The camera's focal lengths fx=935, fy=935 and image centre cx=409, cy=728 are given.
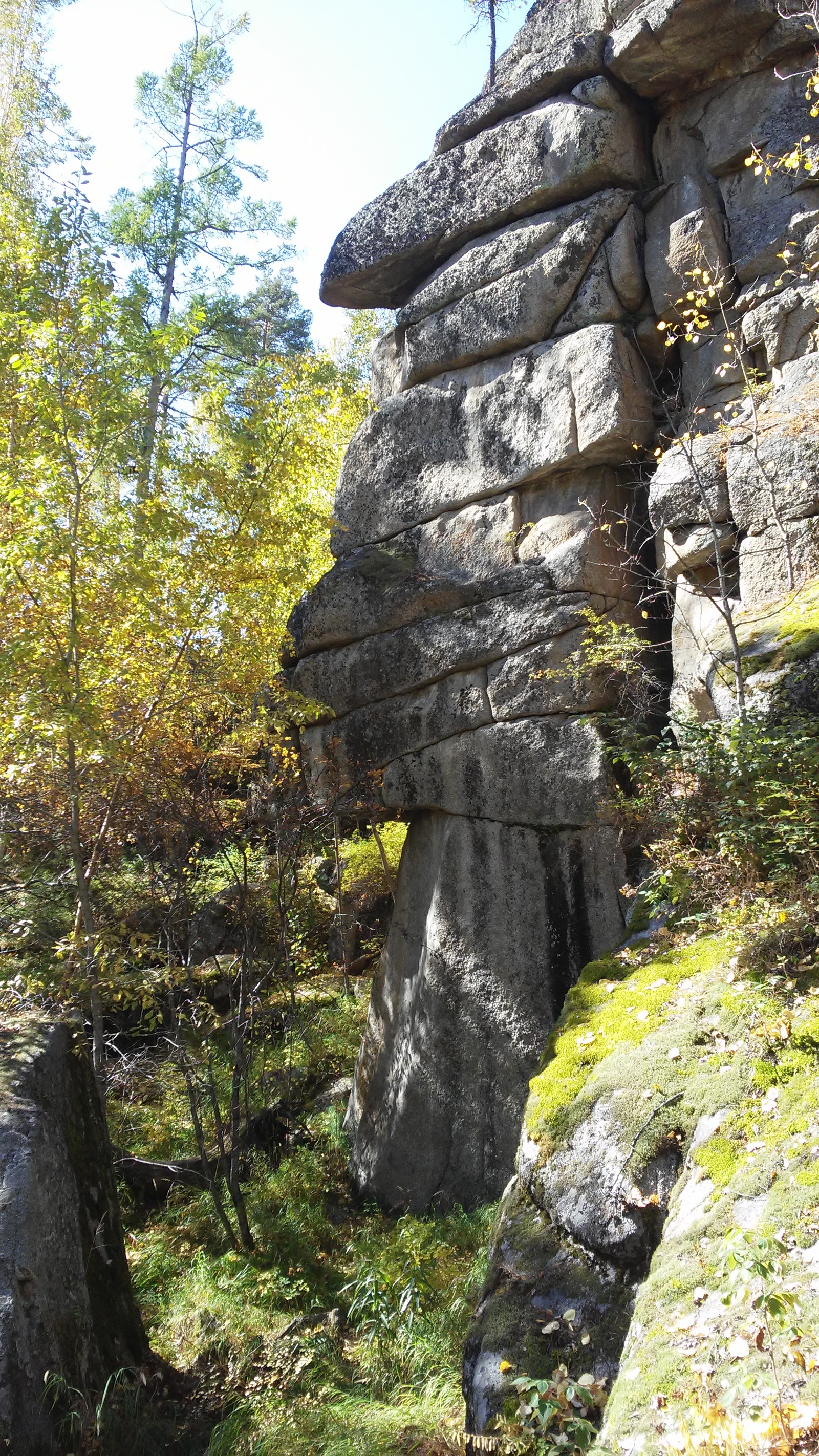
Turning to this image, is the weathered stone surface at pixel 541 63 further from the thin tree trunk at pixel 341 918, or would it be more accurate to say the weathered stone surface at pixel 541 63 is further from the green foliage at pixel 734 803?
the thin tree trunk at pixel 341 918

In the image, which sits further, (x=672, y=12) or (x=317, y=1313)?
(x=672, y=12)

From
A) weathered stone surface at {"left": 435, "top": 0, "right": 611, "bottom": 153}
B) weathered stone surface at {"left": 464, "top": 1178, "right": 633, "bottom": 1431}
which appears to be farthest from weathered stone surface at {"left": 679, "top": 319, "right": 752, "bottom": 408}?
weathered stone surface at {"left": 464, "top": 1178, "right": 633, "bottom": 1431}

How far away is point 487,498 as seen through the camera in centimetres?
876

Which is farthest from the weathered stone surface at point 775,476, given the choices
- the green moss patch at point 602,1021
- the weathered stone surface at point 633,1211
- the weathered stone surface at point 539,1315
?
the weathered stone surface at point 539,1315

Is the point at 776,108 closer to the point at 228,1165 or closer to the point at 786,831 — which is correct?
the point at 786,831

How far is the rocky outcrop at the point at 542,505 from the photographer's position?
7.48m

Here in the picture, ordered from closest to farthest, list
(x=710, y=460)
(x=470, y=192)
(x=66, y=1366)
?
(x=66, y=1366)
(x=710, y=460)
(x=470, y=192)

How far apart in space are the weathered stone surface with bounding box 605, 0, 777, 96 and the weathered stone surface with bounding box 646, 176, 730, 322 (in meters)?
1.01

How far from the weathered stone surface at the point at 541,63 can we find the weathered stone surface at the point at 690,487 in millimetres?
4304

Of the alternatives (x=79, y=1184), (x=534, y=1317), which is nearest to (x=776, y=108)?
(x=534, y=1317)

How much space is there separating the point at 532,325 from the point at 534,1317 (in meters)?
7.88

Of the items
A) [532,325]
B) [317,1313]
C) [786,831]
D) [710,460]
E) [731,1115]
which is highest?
[532,325]

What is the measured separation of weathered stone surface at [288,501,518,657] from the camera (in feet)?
27.9

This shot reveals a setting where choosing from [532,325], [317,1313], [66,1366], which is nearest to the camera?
[66,1366]
